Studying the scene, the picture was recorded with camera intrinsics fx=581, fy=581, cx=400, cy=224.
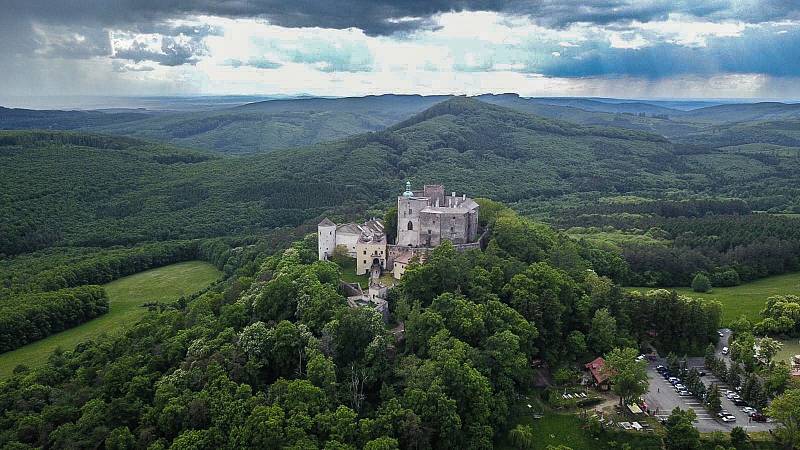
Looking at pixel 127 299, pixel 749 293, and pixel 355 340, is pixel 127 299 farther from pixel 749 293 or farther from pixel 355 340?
pixel 749 293

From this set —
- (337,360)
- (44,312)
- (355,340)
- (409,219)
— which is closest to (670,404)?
(355,340)

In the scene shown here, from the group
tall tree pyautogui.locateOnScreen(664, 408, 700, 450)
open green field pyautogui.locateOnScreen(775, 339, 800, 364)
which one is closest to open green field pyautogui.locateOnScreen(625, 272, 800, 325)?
open green field pyautogui.locateOnScreen(775, 339, 800, 364)

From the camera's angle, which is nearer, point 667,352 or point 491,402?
point 491,402

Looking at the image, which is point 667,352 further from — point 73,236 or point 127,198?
point 127,198

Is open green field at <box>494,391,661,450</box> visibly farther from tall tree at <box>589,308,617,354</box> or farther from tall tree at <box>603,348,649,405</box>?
tall tree at <box>589,308,617,354</box>

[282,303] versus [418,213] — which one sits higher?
[418,213]

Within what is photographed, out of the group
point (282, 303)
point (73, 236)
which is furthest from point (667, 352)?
point (73, 236)
